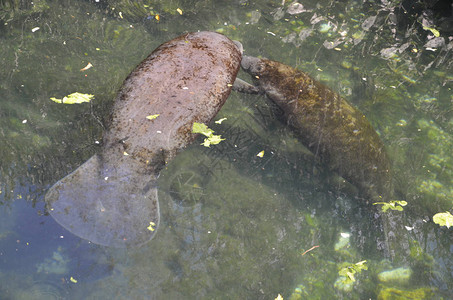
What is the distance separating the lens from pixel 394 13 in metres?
7.43

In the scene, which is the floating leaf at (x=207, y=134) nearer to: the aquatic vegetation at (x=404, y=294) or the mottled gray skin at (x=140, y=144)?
the mottled gray skin at (x=140, y=144)

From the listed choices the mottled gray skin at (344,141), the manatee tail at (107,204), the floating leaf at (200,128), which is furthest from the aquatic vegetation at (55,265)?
the mottled gray skin at (344,141)

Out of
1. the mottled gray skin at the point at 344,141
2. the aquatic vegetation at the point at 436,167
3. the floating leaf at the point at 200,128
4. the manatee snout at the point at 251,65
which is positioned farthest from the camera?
the manatee snout at the point at 251,65

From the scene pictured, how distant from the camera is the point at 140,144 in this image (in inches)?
139

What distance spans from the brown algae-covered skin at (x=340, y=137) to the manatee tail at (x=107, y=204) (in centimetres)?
210

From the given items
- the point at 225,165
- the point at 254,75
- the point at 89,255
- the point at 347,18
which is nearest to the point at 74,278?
the point at 89,255

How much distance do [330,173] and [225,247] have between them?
167cm

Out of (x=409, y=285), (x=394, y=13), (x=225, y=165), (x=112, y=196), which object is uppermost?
(x=394, y=13)

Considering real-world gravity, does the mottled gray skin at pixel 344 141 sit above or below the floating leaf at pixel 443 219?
above

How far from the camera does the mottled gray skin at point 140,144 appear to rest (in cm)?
312

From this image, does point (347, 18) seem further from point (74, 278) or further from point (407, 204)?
point (74, 278)

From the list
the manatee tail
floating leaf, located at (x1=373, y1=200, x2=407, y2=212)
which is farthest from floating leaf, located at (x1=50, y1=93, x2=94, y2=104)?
floating leaf, located at (x1=373, y1=200, x2=407, y2=212)

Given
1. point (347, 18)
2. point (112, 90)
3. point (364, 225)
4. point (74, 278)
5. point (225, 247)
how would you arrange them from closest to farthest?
point (74, 278) → point (225, 247) → point (364, 225) → point (112, 90) → point (347, 18)

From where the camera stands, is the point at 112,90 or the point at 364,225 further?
the point at 112,90
